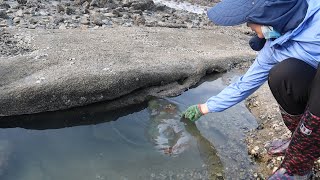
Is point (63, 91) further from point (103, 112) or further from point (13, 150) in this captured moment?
point (13, 150)

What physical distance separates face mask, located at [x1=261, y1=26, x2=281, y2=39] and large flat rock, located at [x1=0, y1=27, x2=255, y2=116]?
5.17ft

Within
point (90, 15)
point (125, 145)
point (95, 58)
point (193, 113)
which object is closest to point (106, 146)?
point (125, 145)

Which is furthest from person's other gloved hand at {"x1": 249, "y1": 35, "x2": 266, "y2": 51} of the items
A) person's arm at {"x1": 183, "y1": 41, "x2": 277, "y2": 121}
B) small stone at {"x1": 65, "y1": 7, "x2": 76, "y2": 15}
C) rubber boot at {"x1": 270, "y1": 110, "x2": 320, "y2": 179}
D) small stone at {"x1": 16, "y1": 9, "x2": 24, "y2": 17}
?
small stone at {"x1": 65, "y1": 7, "x2": 76, "y2": 15}

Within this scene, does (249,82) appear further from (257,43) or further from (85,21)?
(85,21)

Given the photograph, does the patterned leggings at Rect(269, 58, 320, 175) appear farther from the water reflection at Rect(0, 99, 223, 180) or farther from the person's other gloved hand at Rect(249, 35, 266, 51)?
the water reflection at Rect(0, 99, 223, 180)

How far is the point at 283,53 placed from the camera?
2.38 m

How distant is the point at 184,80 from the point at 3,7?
11.7 ft

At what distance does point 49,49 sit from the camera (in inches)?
154

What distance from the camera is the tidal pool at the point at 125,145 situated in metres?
2.62

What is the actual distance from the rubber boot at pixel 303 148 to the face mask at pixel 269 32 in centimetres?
46

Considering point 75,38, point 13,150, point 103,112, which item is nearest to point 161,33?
point 75,38

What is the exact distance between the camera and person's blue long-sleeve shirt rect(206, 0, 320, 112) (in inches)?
85.2

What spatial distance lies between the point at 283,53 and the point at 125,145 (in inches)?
50.8

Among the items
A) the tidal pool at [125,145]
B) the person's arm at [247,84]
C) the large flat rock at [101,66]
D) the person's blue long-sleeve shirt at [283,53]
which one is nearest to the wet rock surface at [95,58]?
the large flat rock at [101,66]
